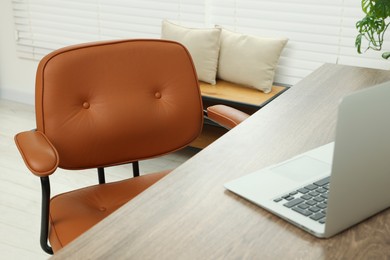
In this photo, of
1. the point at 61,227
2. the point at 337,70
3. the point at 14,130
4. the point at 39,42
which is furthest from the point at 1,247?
the point at 39,42

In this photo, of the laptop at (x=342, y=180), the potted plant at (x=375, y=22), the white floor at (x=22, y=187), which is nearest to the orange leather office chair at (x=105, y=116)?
the laptop at (x=342, y=180)

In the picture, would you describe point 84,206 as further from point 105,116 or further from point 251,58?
point 251,58

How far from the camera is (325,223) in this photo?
0.95 m

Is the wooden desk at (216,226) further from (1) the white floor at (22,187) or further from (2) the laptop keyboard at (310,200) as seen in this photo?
(1) the white floor at (22,187)

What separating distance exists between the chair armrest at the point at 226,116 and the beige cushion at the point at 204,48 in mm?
1321

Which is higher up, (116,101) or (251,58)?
(116,101)

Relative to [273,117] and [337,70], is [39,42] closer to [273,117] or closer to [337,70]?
[337,70]

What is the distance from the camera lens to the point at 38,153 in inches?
58.4

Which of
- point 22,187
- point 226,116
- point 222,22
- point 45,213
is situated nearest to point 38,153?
point 45,213

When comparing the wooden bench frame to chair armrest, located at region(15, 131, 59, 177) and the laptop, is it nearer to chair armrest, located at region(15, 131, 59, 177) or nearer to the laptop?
chair armrest, located at region(15, 131, 59, 177)

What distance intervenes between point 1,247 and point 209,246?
172 cm

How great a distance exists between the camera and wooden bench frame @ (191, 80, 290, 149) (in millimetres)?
2908

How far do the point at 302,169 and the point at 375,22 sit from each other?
5.26 feet

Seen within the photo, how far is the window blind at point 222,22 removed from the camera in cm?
298
